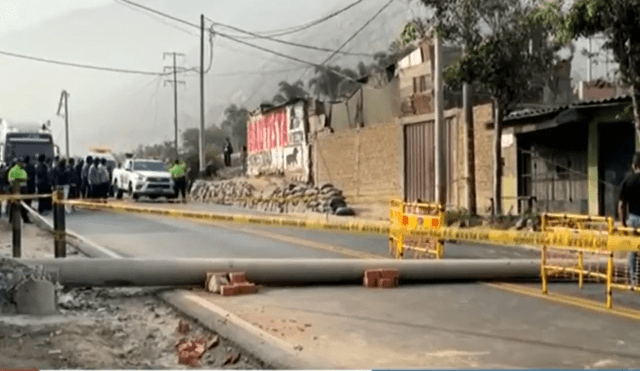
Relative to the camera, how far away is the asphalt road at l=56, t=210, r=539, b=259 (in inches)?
584

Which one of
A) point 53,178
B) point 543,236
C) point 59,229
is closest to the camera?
point 543,236

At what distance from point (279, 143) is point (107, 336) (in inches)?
1564

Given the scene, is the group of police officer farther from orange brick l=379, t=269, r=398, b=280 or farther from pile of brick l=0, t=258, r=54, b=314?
orange brick l=379, t=269, r=398, b=280

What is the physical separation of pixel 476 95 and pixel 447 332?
25.5 meters

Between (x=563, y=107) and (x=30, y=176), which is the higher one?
(x=563, y=107)

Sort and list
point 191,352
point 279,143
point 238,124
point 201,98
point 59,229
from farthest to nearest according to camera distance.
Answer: point 238,124, point 201,98, point 279,143, point 59,229, point 191,352

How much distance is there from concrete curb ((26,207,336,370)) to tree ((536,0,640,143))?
9.62m

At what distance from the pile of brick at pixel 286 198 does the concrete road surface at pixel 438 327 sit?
773 inches

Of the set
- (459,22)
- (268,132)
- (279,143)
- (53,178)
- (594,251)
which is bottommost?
(594,251)

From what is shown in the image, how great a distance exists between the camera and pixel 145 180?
119ft

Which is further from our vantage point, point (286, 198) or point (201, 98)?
point (201, 98)

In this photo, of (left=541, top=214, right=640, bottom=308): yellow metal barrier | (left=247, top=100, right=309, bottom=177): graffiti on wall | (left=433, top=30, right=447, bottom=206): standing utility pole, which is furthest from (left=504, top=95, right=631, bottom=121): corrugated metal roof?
(left=247, top=100, right=309, bottom=177): graffiti on wall

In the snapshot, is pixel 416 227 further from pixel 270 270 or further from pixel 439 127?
pixel 439 127

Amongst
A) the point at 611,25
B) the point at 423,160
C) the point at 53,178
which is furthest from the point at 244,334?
the point at 423,160
